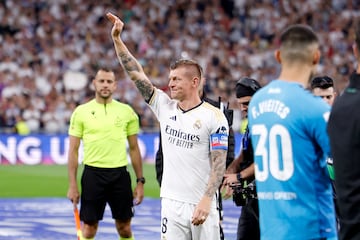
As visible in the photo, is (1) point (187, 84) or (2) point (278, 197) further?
(1) point (187, 84)

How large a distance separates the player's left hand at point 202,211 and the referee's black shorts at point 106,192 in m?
3.61

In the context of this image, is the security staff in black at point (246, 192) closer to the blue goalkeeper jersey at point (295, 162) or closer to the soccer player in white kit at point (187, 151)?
the soccer player in white kit at point (187, 151)

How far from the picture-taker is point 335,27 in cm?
3491

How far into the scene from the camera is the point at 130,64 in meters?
8.58

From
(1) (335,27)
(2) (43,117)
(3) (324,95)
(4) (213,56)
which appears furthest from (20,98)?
(3) (324,95)

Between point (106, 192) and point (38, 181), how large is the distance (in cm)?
1133

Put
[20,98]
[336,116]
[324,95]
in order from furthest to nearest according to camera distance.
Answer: [20,98] < [324,95] < [336,116]

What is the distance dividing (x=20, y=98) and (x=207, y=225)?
20306 millimetres

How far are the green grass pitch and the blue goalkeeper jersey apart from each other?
45.5 feet

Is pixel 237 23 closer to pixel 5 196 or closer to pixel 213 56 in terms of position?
pixel 213 56

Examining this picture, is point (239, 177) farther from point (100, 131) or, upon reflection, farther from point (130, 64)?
point (100, 131)

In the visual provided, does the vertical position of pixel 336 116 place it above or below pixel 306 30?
below

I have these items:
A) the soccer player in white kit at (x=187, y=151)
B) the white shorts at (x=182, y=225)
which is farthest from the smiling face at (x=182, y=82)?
the white shorts at (x=182, y=225)

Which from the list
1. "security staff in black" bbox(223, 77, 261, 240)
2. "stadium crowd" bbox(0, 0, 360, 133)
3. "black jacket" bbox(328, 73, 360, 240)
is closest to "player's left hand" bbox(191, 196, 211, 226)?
"security staff in black" bbox(223, 77, 261, 240)
